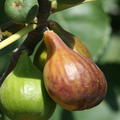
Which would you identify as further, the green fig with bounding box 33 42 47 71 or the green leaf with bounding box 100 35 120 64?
the green leaf with bounding box 100 35 120 64

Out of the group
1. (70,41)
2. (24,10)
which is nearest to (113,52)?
(70,41)

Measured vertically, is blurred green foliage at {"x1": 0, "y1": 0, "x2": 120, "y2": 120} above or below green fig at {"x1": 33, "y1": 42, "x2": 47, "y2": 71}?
below

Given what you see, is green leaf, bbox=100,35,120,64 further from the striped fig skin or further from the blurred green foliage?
the striped fig skin

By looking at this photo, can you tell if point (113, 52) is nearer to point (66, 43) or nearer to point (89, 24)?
point (89, 24)

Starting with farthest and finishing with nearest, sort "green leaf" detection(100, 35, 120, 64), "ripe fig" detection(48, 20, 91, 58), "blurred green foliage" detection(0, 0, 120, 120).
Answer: "green leaf" detection(100, 35, 120, 64) < "blurred green foliage" detection(0, 0, 120, 120) < "ripe fig" detection(48, 20, 91, 58)

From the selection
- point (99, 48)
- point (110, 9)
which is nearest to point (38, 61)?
point (99, 48)

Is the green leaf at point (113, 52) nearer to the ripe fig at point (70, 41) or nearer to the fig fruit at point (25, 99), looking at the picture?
the ripe fig at point (70, 41)

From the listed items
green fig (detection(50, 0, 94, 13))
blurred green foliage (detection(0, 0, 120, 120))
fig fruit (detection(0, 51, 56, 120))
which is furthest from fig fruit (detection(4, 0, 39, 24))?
blurred green foliage (detection(0, 0, 120, 120))

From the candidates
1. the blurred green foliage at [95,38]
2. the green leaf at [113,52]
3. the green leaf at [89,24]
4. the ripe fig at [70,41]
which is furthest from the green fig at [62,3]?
the green leaf at [113,52]
